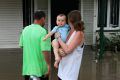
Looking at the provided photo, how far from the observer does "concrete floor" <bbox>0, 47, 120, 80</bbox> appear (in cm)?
993

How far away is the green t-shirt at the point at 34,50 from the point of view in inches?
220

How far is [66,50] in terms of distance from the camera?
512cm

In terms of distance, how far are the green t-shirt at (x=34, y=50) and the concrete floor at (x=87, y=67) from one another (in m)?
4.07

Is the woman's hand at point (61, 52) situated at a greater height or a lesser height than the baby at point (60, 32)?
lesser

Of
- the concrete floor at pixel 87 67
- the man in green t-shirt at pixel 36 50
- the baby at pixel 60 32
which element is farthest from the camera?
the concrete floor at pixel 87 67

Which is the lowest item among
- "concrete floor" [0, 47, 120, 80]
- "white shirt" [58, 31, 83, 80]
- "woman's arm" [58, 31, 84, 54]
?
"concrete floor" [0, 47, 120, 80]

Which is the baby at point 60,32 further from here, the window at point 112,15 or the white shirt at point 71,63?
the window at point 112,15

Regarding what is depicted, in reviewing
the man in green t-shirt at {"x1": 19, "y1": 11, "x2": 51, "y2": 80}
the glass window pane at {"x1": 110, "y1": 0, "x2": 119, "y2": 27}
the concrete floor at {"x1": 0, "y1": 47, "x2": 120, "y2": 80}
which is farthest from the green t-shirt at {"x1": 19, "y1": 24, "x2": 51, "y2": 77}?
Answer: the glass window pane at {"x1": 110, "y1": 0, "x2": 119, "y2": 27}

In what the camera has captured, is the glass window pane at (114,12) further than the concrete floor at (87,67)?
Yes

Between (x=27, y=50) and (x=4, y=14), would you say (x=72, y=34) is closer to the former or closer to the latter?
(x=27, y=50)

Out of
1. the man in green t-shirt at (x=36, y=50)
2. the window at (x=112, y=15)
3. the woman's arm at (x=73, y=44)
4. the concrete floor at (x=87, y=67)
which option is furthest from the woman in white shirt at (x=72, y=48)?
the window at (x=112, y=15)

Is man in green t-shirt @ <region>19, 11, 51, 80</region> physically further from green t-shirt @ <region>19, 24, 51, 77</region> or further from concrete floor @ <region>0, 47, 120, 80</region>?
concrete floor @ <region>0, 47, 120, 80</region>

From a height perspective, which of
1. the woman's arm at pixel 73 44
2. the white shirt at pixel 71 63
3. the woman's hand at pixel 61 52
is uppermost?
the woman's arm at pixel 73 44

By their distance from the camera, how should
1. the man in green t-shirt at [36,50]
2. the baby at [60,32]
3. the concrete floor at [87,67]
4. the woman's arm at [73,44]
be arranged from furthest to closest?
1. the concrete floor at [87,67]
2. the man in green t-shirt at [36,50]
3. the baby at [60,32]
4. the woman's arm at [73,44]
